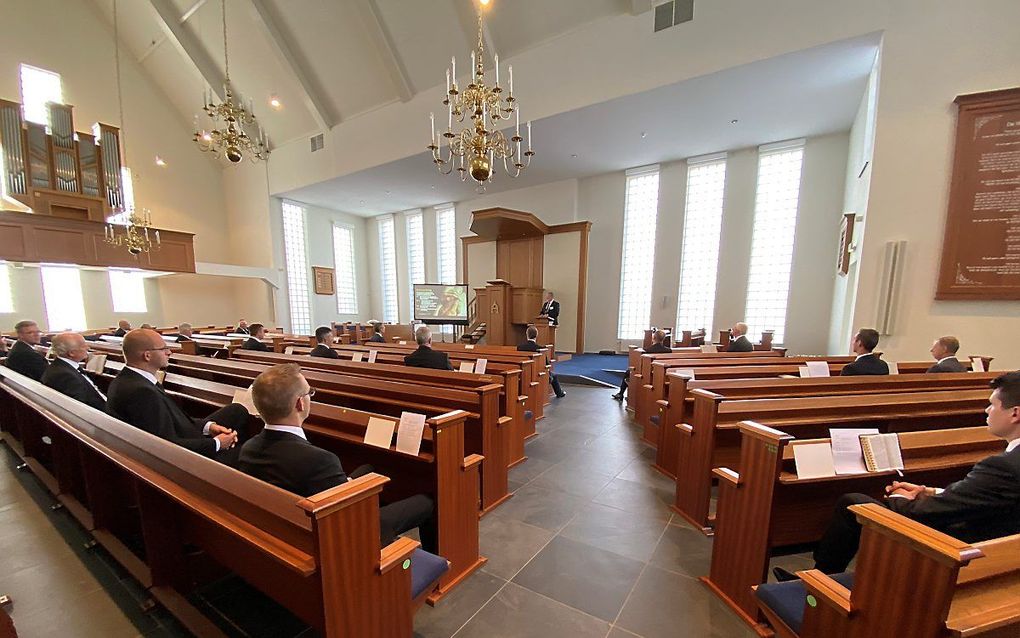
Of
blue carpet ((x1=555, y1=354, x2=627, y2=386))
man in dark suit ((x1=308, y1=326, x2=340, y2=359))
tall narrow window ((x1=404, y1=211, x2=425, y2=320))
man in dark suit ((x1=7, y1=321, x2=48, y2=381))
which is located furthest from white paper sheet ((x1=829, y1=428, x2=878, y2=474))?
tall narrow window ((x1=404, y1=211, x2=425, y2=320))

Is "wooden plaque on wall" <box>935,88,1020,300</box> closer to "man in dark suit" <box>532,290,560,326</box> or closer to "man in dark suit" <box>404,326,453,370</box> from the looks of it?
"man in dark suit" <box>404,326,453,370</box>

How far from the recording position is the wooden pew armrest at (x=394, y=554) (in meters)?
1.03

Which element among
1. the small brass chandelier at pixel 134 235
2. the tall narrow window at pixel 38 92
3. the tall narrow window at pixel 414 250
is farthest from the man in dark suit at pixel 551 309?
the tall narrow window at pixel 38 92

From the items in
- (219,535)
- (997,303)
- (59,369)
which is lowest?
(219,535)

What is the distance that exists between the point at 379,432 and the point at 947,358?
175 inches

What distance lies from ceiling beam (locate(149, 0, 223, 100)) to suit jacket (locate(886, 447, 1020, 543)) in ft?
37.1

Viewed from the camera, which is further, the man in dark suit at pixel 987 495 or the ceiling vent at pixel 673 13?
the ceiling vent at pixel 673 13

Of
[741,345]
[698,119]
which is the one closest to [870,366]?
[741,345]

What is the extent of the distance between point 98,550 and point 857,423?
13.8ft

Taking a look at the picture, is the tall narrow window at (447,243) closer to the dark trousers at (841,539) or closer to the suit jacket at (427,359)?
the suit jacket at (427,359)

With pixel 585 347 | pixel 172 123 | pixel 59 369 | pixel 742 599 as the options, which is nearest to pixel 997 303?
pixel 742 599

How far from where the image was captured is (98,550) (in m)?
1.87

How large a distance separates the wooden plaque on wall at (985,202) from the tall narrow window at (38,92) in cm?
1493

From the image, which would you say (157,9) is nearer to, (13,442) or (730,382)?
(13,442)
